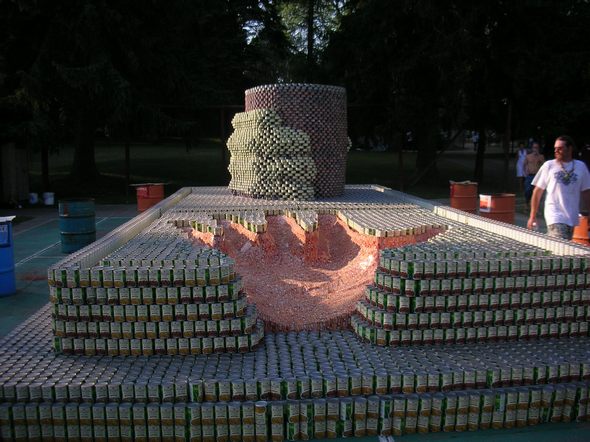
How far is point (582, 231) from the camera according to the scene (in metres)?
8.73

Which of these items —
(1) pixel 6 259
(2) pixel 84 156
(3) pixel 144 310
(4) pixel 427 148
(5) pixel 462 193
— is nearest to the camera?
(3) pixel 144 310

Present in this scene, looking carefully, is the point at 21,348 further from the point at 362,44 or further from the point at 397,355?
the point at 362,44

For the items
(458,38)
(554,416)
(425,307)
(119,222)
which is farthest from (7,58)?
(554,416)

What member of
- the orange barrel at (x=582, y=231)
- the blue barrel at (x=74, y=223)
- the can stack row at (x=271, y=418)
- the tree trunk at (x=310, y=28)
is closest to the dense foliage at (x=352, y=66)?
the tree trunk at (x=310, y=28)

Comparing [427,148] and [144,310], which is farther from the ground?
[427,148]

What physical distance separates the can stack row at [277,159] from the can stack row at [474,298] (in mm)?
5755

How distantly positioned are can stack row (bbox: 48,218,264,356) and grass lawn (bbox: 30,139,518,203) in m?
17.2

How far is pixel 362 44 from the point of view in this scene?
81.8 ft

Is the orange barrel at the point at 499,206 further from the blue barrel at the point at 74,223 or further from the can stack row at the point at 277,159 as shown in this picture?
the blue barrel at the point at 74,223

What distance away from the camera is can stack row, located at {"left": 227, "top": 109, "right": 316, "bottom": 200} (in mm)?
11555

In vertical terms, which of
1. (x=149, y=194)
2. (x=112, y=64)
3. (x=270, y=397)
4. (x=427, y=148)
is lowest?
(x=270, y=397)

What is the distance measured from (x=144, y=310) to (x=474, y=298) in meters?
3.61

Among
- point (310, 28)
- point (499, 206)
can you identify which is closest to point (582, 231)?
point (499, 206)

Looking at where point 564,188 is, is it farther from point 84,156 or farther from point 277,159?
point 84,156
